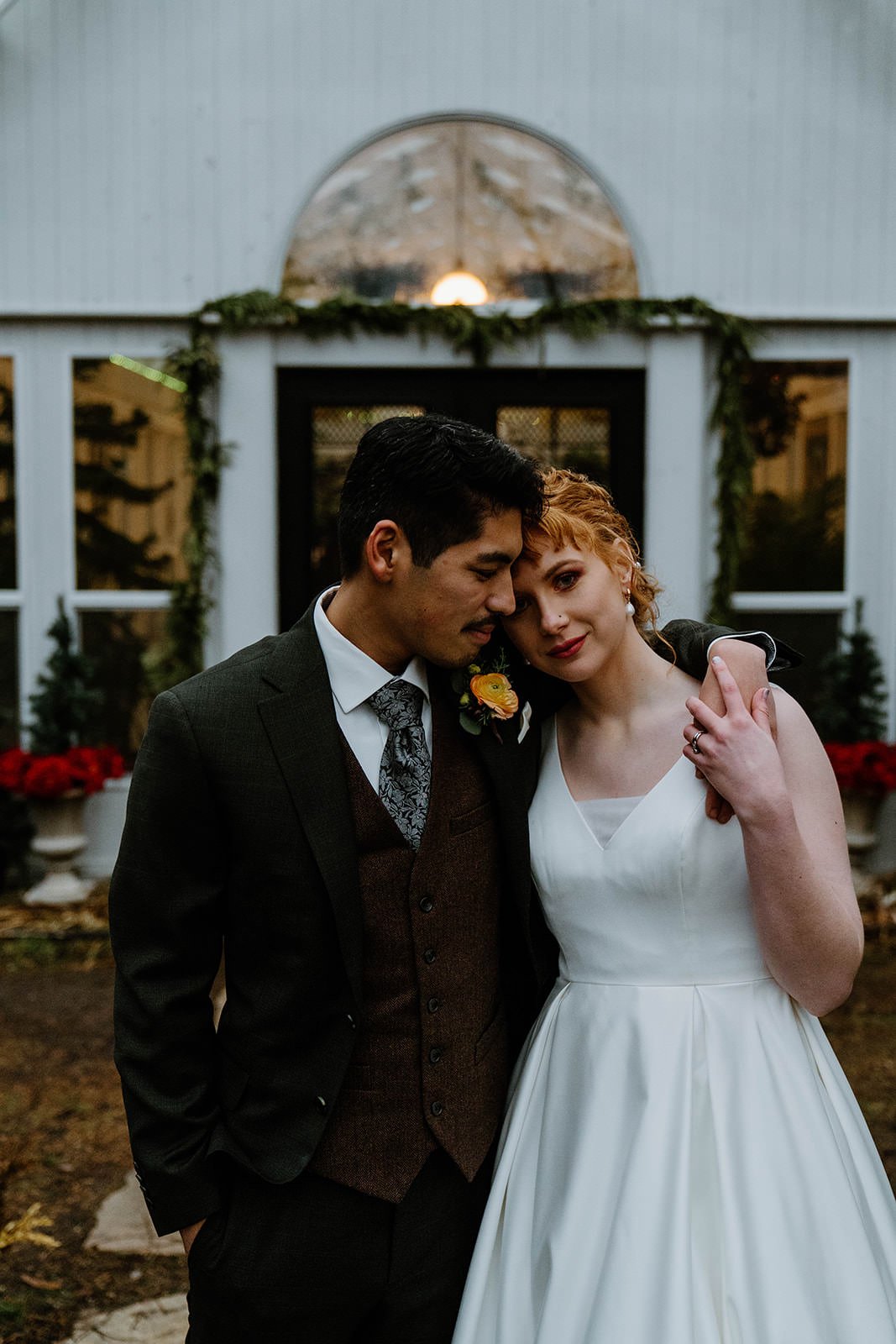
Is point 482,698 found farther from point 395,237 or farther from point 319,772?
point 395,237

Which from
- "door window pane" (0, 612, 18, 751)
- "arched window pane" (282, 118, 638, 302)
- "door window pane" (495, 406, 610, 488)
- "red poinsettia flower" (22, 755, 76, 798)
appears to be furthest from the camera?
"door window pane" (0, 612, 18, 751)

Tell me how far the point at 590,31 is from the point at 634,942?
17.9ft

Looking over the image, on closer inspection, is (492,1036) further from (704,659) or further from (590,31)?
(590,31)

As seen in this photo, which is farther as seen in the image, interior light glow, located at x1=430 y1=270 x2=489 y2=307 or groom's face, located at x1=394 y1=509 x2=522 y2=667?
interior light glow, located at x1=430 y1=270 x2=489 y2=307

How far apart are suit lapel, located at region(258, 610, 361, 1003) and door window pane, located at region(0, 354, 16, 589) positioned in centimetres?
487

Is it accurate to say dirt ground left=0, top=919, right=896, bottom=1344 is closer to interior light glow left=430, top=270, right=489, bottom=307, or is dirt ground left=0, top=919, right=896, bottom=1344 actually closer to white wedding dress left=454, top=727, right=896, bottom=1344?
white wedding dress left=454, top=727, right=896, bottom=1344

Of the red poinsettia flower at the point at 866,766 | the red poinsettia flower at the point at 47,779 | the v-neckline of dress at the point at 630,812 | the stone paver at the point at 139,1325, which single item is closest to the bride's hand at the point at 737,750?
the v-neckline of dress at the point at 630,812

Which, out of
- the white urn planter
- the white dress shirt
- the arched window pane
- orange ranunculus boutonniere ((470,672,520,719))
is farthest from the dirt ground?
the arched window pane

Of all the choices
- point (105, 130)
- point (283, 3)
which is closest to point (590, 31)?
point (283, 3)

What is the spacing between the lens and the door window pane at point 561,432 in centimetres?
602

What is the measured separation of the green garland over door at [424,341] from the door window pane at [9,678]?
83 cm

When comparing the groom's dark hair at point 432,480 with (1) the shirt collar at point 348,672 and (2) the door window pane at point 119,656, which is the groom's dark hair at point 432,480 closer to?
(1) the shirt collar at point 348,672

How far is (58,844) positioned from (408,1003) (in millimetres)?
4540

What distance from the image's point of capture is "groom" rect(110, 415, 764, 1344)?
5.53 feet
